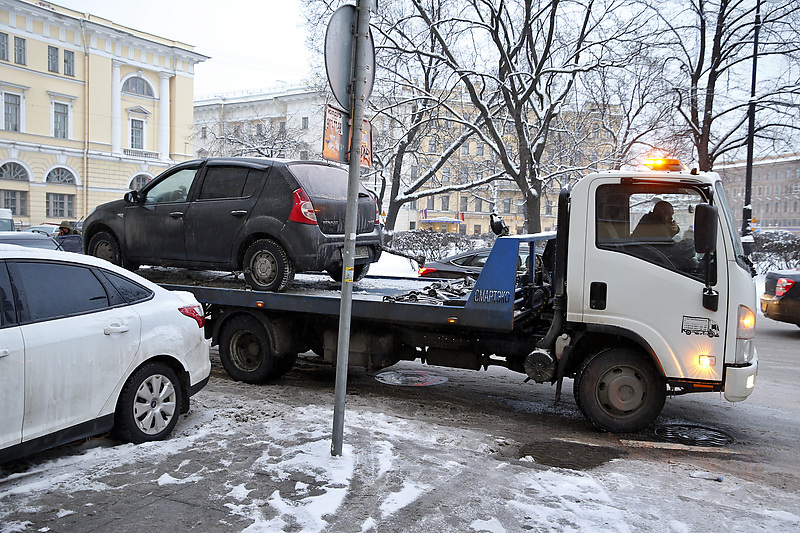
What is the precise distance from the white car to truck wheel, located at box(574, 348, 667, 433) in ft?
11.2

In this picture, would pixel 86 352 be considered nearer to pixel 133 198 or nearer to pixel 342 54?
pixel 342 54

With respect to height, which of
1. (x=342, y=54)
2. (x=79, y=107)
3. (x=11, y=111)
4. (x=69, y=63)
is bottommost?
(x=342, y=54)

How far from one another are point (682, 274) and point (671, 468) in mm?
1566

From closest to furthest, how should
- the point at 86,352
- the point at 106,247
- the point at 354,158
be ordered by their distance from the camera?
the point at 86,352 → the point at 354,158 → the point at 106,247

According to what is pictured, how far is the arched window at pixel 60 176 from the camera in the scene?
4691 centimetres

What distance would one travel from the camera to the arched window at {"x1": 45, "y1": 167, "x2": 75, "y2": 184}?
46.9m

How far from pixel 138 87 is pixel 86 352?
52.6m

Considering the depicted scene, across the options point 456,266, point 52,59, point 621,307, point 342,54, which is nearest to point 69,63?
point 52,59

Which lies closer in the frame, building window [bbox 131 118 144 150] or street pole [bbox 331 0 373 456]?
street pole [bbox 331 0 373 456]

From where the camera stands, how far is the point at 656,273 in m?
5.41

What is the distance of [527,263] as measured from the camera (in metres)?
7.11

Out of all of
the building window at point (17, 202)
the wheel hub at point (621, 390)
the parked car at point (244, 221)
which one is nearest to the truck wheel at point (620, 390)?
the wheel hub at point (621, 390)

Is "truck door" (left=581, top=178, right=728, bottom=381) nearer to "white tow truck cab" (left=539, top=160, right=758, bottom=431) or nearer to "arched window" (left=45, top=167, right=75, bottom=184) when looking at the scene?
"white tow truck cab" (left=539, top=160, right=758, bottom=431)

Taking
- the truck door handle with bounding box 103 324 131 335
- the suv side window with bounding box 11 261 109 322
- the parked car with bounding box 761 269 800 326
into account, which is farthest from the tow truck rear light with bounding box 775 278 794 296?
the suv side window with bounding box 11 261 109 322
